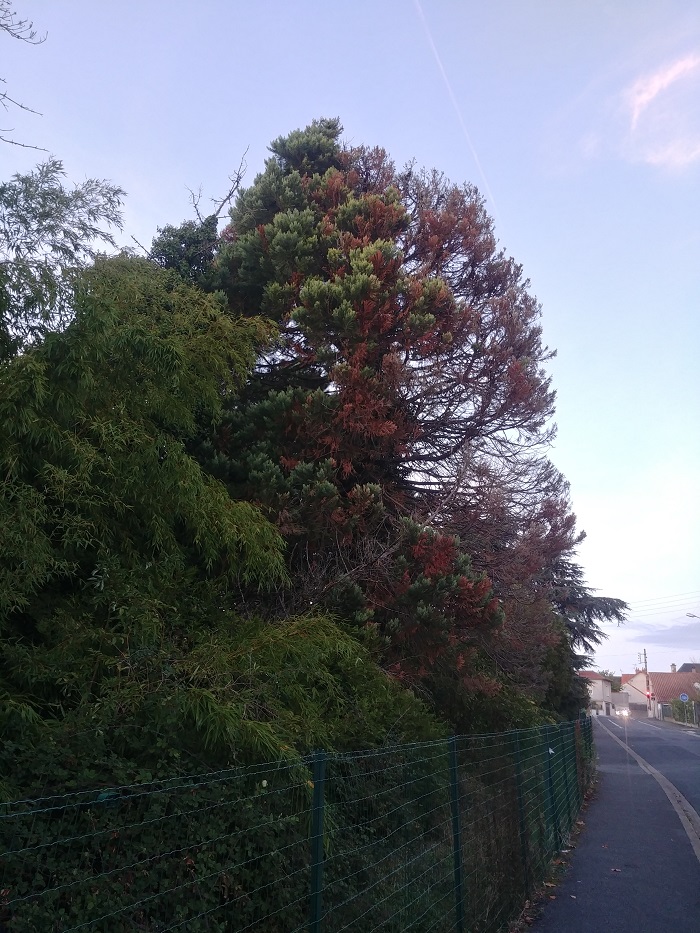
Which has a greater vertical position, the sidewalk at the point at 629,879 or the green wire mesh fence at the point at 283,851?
the green wire mesh fence at the point at 283,851

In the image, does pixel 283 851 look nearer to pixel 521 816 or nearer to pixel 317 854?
pixel 317 854

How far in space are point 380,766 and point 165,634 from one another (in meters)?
1.96

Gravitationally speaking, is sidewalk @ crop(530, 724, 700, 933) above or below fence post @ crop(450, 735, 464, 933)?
below

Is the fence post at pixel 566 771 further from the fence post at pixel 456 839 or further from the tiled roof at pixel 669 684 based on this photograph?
the tiled roof at pixel 669 684

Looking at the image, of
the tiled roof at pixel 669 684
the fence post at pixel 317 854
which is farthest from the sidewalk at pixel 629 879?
the tiled roof at pixel 669 684

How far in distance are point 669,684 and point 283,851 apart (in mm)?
121559

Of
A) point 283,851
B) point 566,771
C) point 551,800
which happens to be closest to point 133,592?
point 283,851

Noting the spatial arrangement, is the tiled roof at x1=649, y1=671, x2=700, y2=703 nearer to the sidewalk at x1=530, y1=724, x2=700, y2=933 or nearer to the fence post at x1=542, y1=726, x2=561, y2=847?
the sidewalk at x1=530, y1=724, x2=700, y2=933

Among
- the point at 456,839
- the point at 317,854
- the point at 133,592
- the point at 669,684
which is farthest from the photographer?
the point at 669,684

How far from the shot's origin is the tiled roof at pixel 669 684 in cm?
10634

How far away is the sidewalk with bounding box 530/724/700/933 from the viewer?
667 centimetres

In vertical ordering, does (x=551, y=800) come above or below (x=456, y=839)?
below

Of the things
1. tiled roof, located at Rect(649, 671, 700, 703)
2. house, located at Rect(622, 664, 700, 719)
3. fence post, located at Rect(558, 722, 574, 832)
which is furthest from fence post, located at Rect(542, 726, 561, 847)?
tiled roof, located at Rect(649, 671, 700, 703)

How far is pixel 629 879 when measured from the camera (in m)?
8.23
